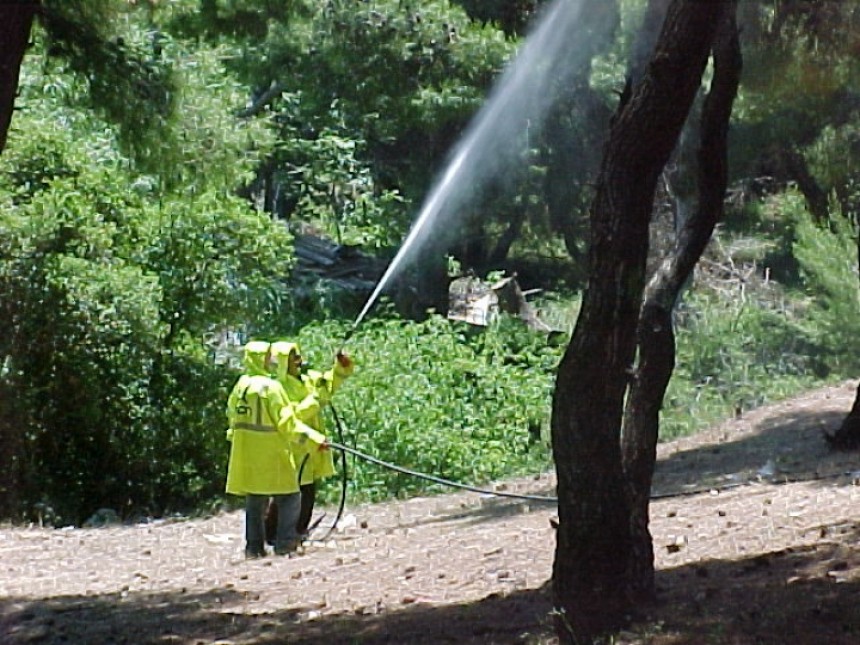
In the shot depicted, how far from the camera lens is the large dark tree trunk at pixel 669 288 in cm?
707

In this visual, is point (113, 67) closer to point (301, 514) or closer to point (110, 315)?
point (301, 514)

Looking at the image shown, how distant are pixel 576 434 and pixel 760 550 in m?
2.62

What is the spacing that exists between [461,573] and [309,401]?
2118mm

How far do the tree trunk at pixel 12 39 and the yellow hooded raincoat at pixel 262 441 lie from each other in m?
4.14

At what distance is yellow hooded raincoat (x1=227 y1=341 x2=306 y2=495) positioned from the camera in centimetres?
1030

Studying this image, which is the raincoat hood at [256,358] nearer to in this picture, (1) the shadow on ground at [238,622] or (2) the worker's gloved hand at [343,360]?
(2) the worker's gloved hand at [343,360]

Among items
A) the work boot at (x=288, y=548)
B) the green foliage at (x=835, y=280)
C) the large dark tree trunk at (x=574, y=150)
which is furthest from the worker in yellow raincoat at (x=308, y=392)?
the green foliage at (x=835, y=280)

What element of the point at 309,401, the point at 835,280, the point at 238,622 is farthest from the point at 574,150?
the point at 238,622

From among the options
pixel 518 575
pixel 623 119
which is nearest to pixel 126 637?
pixel 518 575

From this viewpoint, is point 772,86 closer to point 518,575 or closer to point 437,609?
point 518,575

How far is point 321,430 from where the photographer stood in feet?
35.6

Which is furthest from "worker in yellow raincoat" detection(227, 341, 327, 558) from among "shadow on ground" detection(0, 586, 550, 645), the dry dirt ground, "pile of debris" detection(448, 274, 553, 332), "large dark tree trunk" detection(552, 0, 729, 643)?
"pile of debris" detection(448, 274, 553, 332)

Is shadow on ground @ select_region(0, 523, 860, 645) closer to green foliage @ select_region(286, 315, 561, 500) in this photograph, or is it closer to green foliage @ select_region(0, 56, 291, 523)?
green foliage @ select_region(0, 56, 291, 523)

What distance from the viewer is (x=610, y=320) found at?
5.83m
